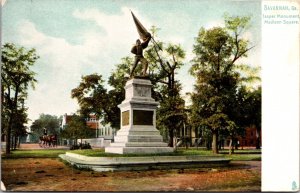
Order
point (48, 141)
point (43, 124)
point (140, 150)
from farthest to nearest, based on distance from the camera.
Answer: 1. point (48, 141)
2. point (140, 150)
3. point (43, 124)

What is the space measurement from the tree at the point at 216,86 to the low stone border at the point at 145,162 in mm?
2902

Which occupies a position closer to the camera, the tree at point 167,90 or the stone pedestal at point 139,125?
the stone pedestal at point 139,125

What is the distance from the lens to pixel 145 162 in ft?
31.8

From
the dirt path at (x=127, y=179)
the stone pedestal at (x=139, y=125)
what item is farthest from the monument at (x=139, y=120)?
the dirt path at (x=127, y=179)

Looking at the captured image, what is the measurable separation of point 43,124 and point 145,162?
3.07 meters

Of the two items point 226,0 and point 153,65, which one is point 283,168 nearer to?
point 226,0

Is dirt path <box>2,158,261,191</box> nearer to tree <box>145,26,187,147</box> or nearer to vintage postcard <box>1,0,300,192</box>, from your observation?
vintage postcard <box>1,0,300,192</box>

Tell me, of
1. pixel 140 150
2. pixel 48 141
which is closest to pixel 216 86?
pixel 140 150

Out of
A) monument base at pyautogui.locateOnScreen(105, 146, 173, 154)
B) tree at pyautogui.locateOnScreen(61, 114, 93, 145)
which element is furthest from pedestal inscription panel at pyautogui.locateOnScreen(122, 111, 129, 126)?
tree at pyautogui.locateOnScreen(61, 114, 93, 145)

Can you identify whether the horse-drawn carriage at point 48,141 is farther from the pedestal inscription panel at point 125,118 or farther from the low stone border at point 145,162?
the pedestal inscription panel at point 125,118

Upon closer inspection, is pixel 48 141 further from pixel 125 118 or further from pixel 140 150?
pixel 140 150

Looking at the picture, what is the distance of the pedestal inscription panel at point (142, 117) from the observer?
1135cm

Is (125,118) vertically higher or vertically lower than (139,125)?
A: higher

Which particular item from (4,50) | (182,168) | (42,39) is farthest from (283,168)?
(4,50)
